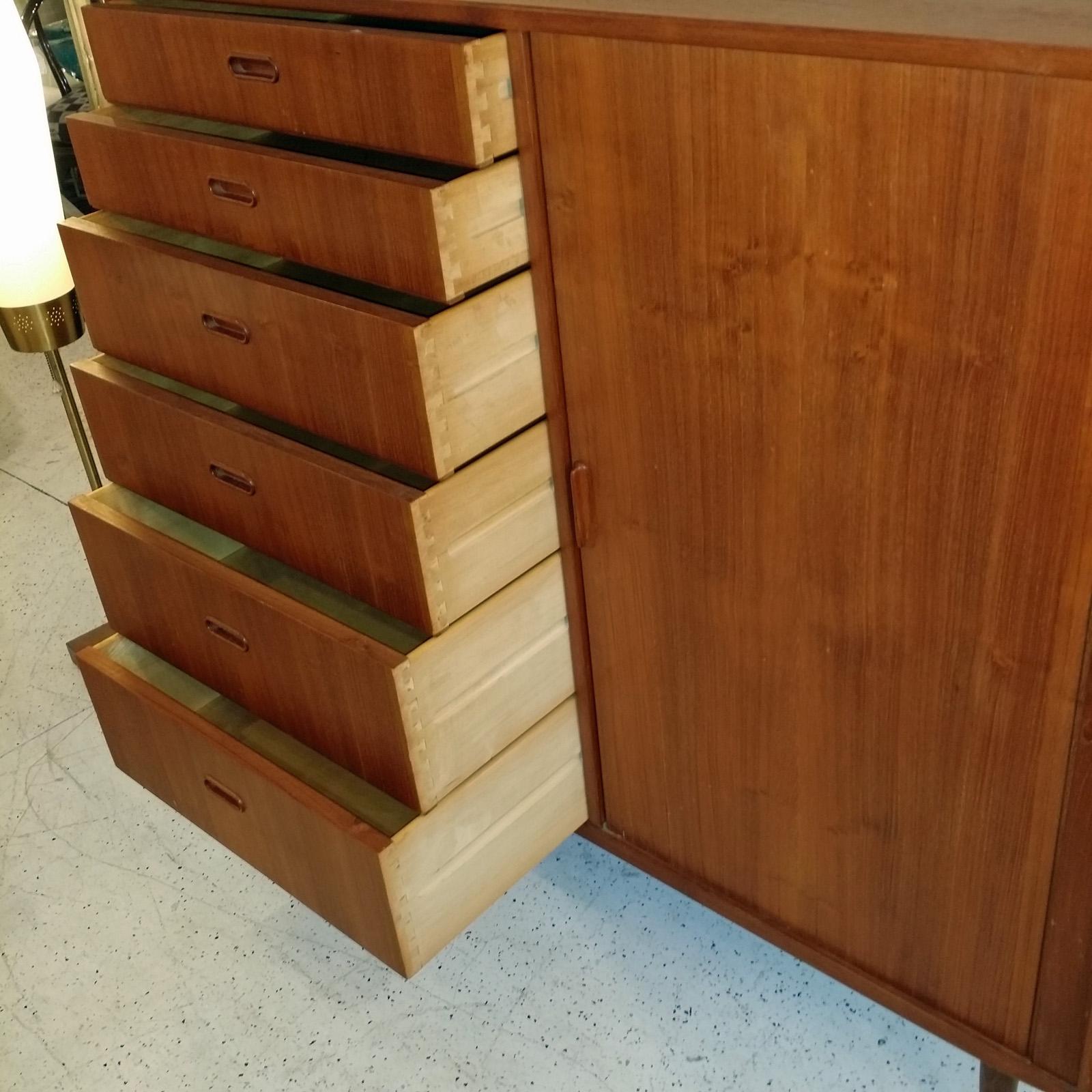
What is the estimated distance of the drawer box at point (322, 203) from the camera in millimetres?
A: 922

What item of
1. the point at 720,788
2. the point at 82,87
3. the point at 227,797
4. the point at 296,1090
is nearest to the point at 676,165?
the point at 720,788

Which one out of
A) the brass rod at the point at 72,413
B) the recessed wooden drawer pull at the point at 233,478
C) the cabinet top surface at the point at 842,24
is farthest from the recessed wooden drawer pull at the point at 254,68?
the brass rod at the point at 72,413

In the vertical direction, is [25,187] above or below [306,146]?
below

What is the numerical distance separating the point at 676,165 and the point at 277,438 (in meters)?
0.44

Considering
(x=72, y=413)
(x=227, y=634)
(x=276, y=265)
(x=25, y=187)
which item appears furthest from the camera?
(x=72, y=413)

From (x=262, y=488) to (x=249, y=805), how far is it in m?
0.31

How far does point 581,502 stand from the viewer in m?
1.07

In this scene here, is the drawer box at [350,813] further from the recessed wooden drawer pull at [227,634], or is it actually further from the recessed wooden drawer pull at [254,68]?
the recessed wooden drawer pull at [254,68]

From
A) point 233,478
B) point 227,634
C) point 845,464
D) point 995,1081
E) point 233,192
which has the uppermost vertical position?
point 233,192

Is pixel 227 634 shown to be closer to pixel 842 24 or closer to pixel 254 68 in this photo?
pixel 254 68

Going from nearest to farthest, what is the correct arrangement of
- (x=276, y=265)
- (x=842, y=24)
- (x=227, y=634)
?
(x=842, y=24), (x=276, y=265), (x=227, y=634)

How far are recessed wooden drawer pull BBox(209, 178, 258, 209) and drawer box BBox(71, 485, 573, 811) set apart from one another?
1.09 feet

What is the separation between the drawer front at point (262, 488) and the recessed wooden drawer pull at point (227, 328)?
0.25 ft

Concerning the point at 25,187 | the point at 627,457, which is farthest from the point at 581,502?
the point at 25,187
